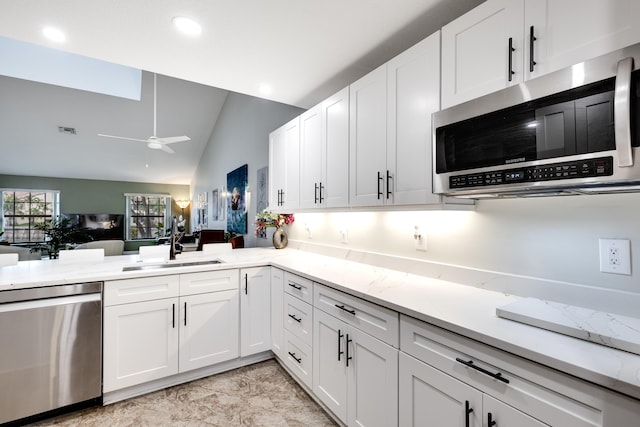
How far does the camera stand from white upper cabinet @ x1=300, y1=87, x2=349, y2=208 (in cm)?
215

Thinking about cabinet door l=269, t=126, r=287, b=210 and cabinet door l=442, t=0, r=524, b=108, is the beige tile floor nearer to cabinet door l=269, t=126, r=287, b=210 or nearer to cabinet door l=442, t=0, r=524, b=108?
cabinet door l=269, t=126, r=287, b=210

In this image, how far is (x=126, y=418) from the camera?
74.9 inches

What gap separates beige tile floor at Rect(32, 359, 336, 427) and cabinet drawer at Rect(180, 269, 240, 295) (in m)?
0.72

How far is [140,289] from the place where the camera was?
2062mm

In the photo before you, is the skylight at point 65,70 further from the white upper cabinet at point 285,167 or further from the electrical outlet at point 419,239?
the electrical outlet at point 419,239

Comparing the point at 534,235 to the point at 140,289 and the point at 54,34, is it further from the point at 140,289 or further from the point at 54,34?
the point at 54,34

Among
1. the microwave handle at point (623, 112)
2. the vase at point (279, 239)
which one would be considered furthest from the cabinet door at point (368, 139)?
the vase at point (279, 239)

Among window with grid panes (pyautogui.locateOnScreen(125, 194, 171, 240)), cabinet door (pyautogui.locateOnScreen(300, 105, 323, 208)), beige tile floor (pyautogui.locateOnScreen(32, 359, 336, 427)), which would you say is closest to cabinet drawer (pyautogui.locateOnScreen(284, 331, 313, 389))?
beige tile floor (pyautogui.locateOnScreen(32, 359, 336, 427))

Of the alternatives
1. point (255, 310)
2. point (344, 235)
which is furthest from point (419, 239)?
point (255, 310)

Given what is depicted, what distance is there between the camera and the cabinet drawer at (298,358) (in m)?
1.98

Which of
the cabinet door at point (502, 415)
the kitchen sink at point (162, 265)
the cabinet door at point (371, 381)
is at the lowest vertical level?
the cabinet door at point (371, 381)

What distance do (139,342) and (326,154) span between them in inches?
75.3

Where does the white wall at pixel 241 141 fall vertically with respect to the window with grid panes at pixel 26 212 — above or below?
above

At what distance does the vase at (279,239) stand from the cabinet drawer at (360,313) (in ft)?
5.29
